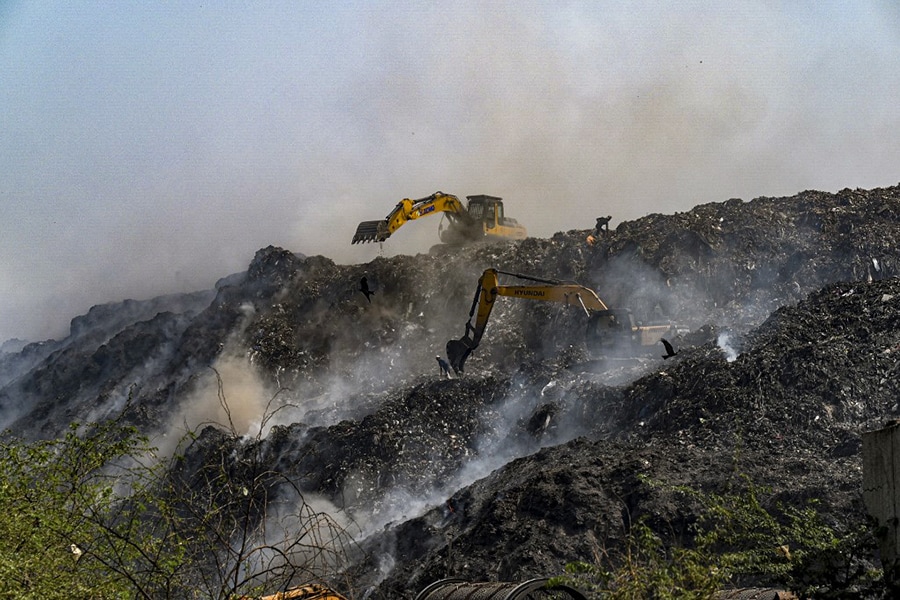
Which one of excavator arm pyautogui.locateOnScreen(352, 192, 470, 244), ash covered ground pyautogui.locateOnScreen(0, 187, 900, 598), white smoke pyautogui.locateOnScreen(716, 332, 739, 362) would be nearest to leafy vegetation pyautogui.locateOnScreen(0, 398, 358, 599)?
ash covered ground pyautogui.locateOnScreen(0, 187, 900, 598)

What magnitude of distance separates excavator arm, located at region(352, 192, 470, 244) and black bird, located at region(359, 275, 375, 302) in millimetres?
1069

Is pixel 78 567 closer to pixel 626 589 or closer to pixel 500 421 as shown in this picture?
pixel 626 589

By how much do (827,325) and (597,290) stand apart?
848 centimetres

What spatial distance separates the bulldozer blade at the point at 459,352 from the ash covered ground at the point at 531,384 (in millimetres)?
527

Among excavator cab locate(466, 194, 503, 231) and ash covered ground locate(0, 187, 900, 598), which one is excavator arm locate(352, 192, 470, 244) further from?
ash covered ground locate(0, 187, 900, 598)

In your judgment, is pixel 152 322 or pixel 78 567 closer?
pixel 78 567

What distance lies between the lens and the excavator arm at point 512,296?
64.7 feet

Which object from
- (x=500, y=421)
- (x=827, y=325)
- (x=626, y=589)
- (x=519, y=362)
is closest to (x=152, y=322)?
(x=519, y=362)

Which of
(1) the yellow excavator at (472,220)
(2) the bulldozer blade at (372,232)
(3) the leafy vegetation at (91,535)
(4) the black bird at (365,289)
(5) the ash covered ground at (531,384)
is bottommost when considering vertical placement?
(3) the leafy vegetation at (91,535)

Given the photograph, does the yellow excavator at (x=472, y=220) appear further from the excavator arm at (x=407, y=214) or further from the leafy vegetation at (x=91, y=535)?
the leafy vegetation at (x=91, y=535)

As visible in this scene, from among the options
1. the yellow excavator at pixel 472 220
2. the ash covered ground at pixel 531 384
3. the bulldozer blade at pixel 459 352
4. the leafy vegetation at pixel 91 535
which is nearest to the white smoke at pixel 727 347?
the ash covered ground at pixel 531 384

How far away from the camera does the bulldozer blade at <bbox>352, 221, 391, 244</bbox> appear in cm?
2620

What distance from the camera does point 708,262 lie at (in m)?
23.4

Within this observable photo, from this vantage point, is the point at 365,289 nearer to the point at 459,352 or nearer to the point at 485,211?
the point at 485,211
